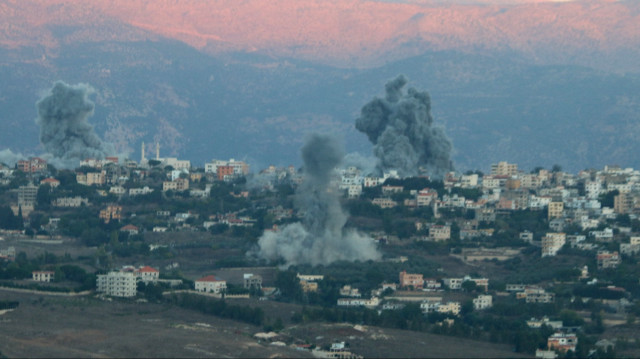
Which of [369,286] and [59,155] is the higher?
[59,155]

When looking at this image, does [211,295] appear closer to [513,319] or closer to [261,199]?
[513,319]

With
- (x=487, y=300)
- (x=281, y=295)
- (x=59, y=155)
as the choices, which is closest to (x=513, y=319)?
(x=487, y=300)

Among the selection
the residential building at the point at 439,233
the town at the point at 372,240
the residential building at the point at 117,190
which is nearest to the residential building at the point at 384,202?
the town at the point at 372,240

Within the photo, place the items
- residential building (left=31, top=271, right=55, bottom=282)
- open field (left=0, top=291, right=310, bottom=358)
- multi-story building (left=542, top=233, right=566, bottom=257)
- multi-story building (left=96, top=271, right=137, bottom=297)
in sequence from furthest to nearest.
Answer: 1. multi-story building (left=542, top=233, right=566, bottom=257)
2. residential building (left=31, top=271, right=55, bottom=282)
3. multi-story building (left=96, top=271, right=137, bottom=297)
4. open field (left=0, top=291, right=310, bottom=358)

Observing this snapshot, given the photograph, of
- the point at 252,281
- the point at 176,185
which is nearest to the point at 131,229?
the point at 176,185

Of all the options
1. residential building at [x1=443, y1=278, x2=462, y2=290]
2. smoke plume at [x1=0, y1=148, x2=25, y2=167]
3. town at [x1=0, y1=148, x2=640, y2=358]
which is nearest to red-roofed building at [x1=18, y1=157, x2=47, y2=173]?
town at [x1=0, y1=148, x2=640, y2=358]

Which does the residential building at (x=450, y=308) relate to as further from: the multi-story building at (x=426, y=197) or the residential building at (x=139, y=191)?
the residential building at (x=139, y=191)

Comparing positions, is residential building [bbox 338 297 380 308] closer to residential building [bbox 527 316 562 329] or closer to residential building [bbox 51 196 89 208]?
residential building [bbox 527 316 562 329]
